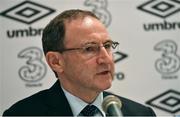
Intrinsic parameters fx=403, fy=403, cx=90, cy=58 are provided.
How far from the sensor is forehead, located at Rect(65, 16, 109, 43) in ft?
3.87

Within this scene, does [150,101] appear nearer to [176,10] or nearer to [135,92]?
[135,92]

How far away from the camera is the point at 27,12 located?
2.15m

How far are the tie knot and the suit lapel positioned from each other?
0.04 metres

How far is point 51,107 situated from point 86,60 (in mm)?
210

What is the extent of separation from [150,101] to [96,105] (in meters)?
0.97

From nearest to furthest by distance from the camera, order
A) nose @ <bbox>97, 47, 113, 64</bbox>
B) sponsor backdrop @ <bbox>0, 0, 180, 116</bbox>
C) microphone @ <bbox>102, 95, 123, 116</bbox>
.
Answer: microphone @ <bbox>102, 95, 123, 116</bbox>, nose @ <bbox>97, 47, 113, 64</bbox>, sponsor backdrop @ <bbox>0, 0, 180, 116</bbox>

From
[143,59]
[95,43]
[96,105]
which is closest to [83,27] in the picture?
Answer: [95,43]

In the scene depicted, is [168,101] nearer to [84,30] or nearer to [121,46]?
[121,46]

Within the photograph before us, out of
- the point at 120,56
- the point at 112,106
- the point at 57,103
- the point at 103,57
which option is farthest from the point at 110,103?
the point at 120,56

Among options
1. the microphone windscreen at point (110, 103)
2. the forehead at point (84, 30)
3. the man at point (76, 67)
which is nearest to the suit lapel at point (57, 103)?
the man at point (76, 67)

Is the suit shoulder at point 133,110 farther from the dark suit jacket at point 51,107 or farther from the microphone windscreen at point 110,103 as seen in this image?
the microphone windscreen at point 110,103

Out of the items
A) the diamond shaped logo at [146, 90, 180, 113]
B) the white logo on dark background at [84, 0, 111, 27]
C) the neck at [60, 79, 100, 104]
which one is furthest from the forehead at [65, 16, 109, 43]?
the diamond shaped logo at [146, 90, 180, 113]

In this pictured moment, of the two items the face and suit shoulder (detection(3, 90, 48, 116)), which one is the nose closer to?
the face

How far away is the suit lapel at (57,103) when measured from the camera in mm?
1240
